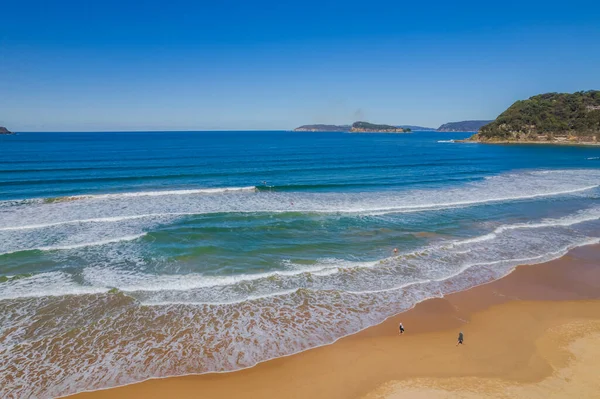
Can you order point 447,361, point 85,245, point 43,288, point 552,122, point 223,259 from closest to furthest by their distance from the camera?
point 447,361
point 43,288
point 223,259
point 85,245
point 552,122

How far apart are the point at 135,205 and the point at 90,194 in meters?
5.73

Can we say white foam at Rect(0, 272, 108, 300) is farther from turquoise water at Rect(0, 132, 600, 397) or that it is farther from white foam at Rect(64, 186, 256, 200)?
white foam at Rect(64, 186, 256, 200)

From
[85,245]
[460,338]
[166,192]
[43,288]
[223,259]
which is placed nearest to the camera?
[460,338]

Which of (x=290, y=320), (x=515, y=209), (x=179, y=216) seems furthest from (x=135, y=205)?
(x=515, y=209)

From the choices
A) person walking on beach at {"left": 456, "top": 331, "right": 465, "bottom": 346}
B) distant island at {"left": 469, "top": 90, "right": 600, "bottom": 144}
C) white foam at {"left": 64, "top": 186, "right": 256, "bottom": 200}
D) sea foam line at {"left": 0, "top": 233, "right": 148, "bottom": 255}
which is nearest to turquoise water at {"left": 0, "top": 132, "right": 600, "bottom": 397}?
sea foam line at {"left": 0, "top": 233, "right": 148, "bottom": 255}

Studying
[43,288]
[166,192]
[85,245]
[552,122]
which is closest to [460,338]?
[43,288]

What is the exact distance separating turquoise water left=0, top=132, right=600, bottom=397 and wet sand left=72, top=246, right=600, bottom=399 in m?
0.62

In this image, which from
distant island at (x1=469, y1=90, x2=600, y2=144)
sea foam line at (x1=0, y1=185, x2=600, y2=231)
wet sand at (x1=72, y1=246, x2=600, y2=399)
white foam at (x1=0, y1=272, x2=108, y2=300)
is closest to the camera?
wet sand at (x1=72, y1=246, x2=600, y2=399)

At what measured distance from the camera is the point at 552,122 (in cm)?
9388

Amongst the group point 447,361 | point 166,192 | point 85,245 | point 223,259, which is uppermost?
point 166,192

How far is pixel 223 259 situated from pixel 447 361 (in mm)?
10463

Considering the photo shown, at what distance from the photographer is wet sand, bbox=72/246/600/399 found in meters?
8.30

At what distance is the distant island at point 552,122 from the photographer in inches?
3538

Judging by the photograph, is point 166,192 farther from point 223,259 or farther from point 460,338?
point 460,338
